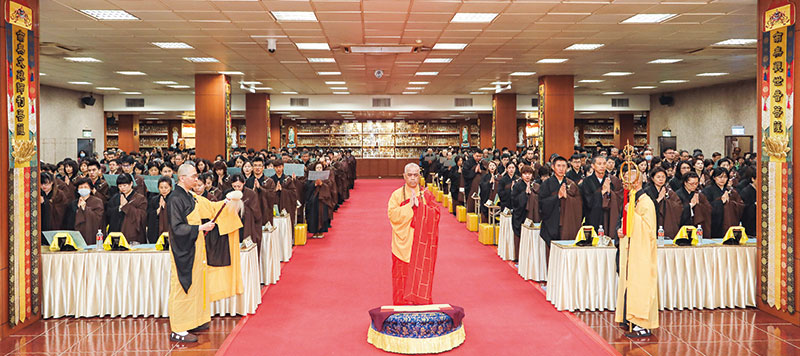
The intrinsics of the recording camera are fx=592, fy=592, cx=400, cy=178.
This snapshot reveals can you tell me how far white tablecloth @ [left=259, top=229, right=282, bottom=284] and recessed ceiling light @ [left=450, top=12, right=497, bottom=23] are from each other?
13.1 feet

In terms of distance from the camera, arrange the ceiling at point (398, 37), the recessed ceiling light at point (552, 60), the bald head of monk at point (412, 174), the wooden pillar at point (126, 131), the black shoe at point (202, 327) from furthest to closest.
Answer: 1. the wooden pillar at point (126, 131)
2. the recessed ceiling light at point (552, 60)
3. the ceiling at point (398, 37)
4. the black shoe at point (202, 327)
5. the bald head of monk at point (412, 174)

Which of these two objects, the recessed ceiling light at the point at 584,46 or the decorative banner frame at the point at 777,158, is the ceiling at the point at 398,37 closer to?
the recessed ceiling light at the point at 584,46

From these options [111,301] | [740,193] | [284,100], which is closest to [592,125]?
[284,100]

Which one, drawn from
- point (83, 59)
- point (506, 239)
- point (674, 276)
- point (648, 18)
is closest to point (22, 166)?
point (506, 239)

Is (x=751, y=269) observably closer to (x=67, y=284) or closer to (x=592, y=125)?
(x=67, y=284)

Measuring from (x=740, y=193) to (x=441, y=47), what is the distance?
5.69 m

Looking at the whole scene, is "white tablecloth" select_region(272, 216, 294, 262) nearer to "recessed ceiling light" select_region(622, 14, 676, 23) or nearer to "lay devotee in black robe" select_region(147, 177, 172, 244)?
"lay devotee in black robe" select_region(147, 177, 172, 244)

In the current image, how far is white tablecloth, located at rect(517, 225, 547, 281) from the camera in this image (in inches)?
299

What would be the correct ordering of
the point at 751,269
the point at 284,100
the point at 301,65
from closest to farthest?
the point at 751,269, the point at 301,65, the point at 284,100

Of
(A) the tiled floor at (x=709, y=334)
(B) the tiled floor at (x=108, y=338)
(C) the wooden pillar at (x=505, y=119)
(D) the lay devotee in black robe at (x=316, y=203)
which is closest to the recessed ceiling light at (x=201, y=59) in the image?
(D) the lay devotee in black robe at (x=316, y=203)

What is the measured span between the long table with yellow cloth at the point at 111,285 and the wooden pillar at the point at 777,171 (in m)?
5.55

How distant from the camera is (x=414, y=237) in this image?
526 cm

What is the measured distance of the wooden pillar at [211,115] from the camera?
1541 centimetres

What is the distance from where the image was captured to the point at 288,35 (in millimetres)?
9922
